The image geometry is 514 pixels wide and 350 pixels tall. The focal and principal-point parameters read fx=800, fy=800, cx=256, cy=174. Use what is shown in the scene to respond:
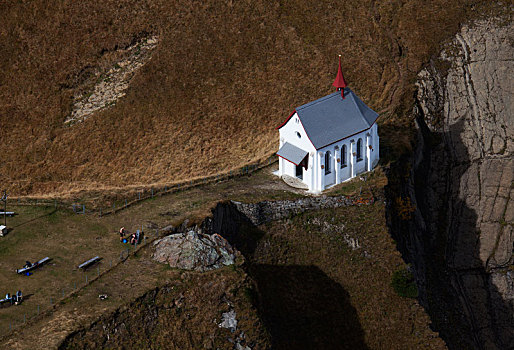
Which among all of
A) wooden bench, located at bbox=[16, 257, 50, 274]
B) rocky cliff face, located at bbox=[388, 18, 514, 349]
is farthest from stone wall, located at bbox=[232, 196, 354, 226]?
wooden bench, located at bbox=[16, 257, 50, 274]

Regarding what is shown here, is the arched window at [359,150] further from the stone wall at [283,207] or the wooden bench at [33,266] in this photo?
the wooden bench at [33,266]

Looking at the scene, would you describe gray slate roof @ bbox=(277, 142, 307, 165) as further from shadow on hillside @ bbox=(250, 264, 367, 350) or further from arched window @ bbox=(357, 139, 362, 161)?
shadow on hillside @ bbox=(250, 264, 367, 350)

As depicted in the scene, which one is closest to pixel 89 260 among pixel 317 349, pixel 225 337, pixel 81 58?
pixel 225 337

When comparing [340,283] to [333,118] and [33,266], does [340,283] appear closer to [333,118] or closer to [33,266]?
[333,118]

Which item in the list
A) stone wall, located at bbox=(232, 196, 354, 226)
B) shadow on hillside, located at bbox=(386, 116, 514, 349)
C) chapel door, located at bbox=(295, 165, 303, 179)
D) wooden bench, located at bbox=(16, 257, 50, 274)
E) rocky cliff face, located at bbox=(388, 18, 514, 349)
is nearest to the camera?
wooden bench, located at bbox=(16, 257, 50, 274)

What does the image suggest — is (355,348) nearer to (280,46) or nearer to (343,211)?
(343,211)

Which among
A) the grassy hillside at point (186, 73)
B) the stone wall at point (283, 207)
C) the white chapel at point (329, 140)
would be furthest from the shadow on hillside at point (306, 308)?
the grassy hillside at point (186, 73)
